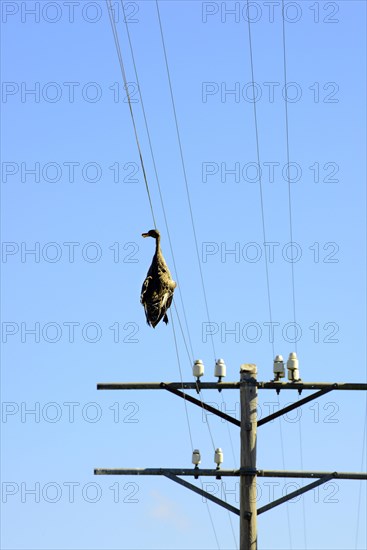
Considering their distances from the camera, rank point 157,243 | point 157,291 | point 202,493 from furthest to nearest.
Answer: point 157,243 → point 157,291 → point 202,493

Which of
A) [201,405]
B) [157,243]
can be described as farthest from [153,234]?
[201,405]

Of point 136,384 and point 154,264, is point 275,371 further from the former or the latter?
point 154,264

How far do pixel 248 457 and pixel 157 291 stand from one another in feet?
10.2

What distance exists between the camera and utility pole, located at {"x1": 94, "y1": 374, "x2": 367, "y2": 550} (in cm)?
1451

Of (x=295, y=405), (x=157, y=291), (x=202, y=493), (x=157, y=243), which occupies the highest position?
(x=157, y=243)

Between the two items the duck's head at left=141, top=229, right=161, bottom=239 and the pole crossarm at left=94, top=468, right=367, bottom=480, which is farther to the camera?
the duck's head at left=141, top=229, right=161, bottom=239

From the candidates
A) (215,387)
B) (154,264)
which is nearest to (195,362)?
(215,387)

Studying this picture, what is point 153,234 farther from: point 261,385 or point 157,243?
point 261,385

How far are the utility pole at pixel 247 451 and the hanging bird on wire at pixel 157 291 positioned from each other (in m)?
1.85

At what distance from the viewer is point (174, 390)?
14977 mm

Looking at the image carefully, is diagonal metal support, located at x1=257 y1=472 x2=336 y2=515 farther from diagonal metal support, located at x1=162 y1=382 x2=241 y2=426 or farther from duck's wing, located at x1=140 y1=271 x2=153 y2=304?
duck's wing, located at x1=140 y1=271 x2=153 y2=304

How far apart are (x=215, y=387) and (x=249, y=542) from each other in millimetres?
1808

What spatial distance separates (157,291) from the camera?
16.8m

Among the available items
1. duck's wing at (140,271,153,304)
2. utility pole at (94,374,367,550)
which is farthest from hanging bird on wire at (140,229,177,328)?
utility pole at (94,374,367,550)
